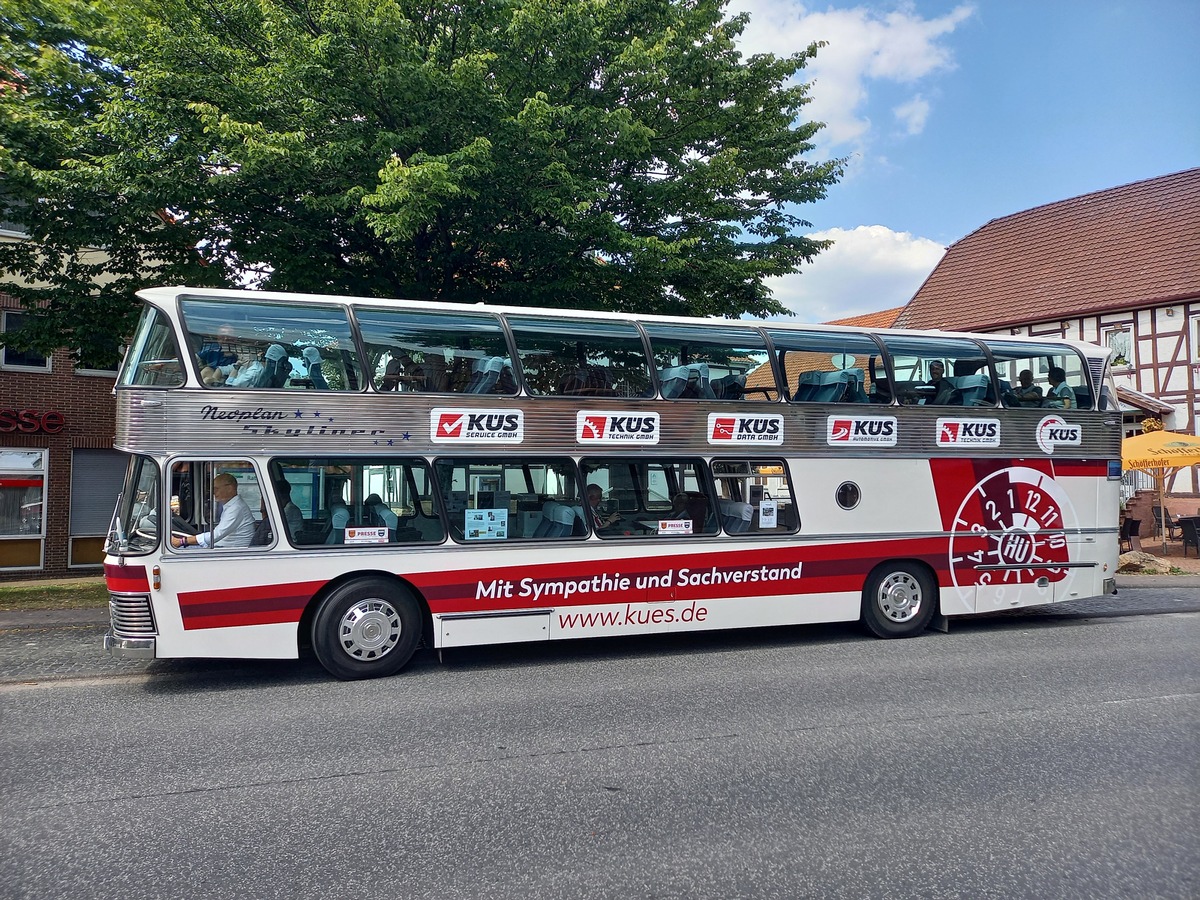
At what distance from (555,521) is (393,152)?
537 centimetres

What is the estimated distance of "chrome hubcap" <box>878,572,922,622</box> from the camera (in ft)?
32.6

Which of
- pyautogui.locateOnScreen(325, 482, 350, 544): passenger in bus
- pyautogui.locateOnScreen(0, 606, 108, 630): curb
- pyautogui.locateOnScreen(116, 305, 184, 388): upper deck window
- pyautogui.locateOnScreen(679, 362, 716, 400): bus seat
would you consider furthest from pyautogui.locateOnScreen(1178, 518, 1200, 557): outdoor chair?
pyautogui.locateOnScreen(0, 606, 108, 630): curb

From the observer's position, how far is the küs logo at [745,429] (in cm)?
928

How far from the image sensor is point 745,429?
9.39m

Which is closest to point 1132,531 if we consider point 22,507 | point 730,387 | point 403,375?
point 730,387

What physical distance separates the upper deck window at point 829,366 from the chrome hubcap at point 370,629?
4.70 metres

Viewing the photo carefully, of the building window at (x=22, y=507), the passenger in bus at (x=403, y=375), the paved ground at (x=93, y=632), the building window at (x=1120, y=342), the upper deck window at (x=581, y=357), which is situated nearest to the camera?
the passenger in bus at (x=403, y=375)

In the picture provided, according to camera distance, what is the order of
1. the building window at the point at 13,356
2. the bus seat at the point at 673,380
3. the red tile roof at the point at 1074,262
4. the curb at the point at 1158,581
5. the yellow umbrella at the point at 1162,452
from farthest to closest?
the red tile roof at the point at 1074,262
the building window at the point at 13,356
the yellow umbrella at the point at 1162,452
the curb at the point at 1158,581
the bus seat at the point at 673,380

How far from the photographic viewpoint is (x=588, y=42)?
37.9ft

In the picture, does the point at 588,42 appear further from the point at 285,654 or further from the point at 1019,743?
the point at 1019,743

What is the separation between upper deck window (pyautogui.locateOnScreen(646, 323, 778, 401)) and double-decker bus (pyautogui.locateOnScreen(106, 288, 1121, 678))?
25 mm

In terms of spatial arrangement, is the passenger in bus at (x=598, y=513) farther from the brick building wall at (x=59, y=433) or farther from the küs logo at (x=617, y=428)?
the brick building wall at (x=59, y=433)

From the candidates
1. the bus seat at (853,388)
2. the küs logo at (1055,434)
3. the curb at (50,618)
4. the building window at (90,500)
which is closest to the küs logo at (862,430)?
the bus seat at (853,388)

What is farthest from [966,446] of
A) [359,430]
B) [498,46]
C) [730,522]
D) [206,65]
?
[206,65]
